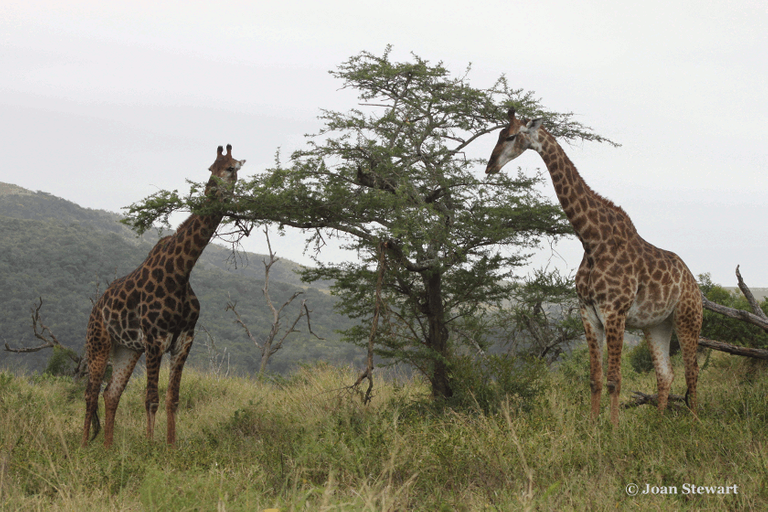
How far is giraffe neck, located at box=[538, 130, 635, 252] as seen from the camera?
729 centimetres

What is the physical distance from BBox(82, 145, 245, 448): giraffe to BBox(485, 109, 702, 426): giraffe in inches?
152

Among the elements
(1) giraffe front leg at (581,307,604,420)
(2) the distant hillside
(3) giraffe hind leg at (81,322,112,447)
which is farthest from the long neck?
(2) the distant hillside

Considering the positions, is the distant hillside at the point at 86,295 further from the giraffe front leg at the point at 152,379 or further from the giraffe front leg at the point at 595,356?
the giraffe front leg at the point at 595,356

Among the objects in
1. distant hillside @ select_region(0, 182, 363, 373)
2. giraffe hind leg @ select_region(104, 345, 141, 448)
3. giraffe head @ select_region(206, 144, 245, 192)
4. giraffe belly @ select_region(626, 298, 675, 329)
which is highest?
giraffe head @ select_region(206, 144, 245, 192)

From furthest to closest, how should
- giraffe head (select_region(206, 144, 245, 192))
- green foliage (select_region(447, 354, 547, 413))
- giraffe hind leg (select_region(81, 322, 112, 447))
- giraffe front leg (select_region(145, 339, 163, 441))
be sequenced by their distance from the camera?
green foliage (select_region(447, 354, 547, 413))
giraffe hind leg (select_region(81, 322, 112, 447))
giraffe head (select_region(206, 144, 245, 192))
giraffe front leg (select_region(145, 339, 163, 441))

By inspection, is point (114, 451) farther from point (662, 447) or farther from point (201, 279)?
point (201, 279)

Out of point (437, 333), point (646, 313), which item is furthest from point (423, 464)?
point (437, 333)

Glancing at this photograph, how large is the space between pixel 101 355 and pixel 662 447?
284 inches

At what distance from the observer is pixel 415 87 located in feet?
38.6

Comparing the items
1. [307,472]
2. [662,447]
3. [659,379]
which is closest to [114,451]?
[307,472]

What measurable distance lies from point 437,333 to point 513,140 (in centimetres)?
405

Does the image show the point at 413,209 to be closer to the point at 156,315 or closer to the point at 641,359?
the point at 156,315

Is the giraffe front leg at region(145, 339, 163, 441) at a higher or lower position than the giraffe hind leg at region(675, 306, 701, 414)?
lower

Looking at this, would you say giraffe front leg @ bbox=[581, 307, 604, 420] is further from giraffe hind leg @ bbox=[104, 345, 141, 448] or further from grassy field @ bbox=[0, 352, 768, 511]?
giraffe hind leg @ bbox=[104, 345, 141, 448]
